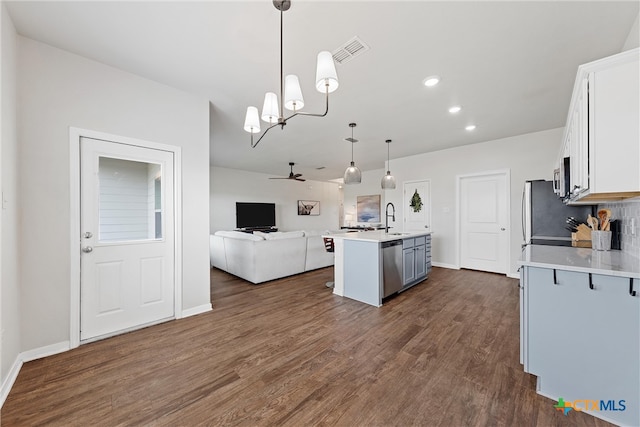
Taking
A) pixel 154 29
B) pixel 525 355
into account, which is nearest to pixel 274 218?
pixel 154 29

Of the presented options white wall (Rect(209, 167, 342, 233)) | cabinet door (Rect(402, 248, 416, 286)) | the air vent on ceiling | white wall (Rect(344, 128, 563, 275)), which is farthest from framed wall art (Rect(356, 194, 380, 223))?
the air vent on ceiling

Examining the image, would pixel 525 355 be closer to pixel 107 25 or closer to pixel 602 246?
pixel 602 246

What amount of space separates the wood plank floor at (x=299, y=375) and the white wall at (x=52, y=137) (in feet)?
1.49

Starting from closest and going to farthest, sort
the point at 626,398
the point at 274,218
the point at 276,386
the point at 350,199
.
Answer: the point at 626,398 < the point at 276,386 < the point at 274,218 < the point at 350,199

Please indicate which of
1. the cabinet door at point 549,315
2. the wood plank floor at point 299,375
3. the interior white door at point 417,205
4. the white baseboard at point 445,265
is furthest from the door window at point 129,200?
the white baseboard at point 445,265

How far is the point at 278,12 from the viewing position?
5.90ft

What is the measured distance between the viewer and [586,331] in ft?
4.99

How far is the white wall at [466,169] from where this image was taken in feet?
14.4

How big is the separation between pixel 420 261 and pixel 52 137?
4.84 metres

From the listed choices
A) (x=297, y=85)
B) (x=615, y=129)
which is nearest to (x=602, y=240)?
(x=615, y=129)

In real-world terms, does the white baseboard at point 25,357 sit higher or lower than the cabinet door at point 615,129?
lower

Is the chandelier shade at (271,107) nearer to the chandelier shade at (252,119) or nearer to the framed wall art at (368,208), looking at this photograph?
the chandelier shade at (252,119)

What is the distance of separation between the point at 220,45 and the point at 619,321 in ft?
11.3

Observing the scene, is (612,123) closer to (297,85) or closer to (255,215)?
(297,85)
